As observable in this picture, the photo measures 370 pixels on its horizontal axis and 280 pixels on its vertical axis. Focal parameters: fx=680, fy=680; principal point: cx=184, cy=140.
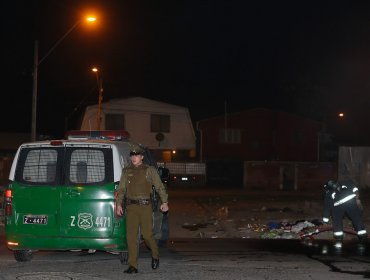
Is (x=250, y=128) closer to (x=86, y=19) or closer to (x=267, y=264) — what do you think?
(x=86, y=19)

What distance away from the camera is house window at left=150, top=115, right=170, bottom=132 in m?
50.2

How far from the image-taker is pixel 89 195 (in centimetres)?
945

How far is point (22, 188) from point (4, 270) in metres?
1.15

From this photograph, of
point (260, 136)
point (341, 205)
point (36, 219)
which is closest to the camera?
point (36, 219)

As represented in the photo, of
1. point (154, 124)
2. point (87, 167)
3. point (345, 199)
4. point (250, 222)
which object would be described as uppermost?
point (154, 124)

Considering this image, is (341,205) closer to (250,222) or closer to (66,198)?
(250,222)

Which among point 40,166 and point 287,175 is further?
point 287,175

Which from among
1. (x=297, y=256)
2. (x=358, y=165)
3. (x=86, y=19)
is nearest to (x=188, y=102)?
(x=358, y=165)

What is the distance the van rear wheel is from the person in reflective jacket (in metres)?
6.13

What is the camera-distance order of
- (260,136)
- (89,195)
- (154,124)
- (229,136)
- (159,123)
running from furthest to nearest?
(260,136) → (229,136) → (159,123) → (154,124) → (89,195)

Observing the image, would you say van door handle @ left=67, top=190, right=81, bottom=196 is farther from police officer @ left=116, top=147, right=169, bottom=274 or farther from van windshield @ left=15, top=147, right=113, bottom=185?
police officer @ left=116, top=147, right=169, bottom=274

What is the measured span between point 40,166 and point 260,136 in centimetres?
4422

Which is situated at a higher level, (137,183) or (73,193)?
(137,183)

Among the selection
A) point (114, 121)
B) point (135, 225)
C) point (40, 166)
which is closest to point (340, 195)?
point (135, 225)
